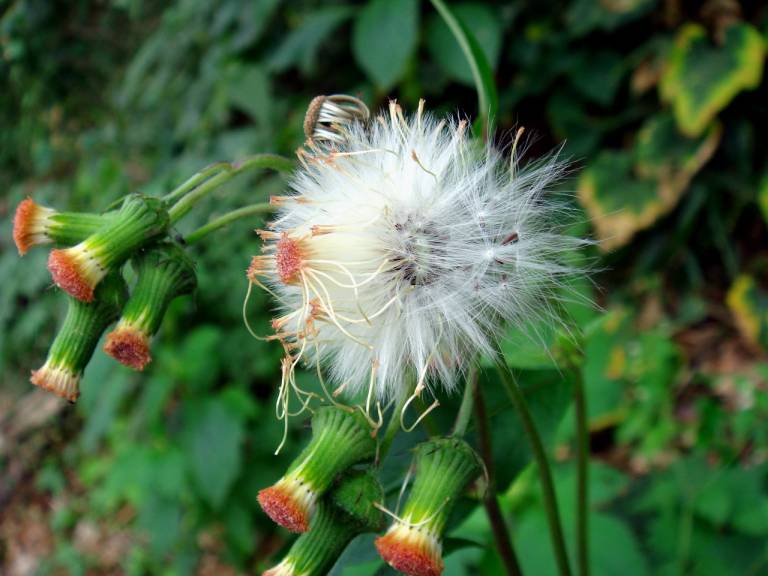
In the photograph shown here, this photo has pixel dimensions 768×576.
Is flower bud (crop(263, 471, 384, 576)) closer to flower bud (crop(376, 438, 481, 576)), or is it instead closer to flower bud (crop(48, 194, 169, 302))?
flower bud (crop(376, 438, 481, 576))

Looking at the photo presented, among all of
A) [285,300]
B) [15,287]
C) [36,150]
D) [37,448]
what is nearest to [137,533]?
[37,448]

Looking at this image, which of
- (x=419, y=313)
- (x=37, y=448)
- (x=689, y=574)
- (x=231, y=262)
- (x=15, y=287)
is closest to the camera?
(x=419, y=313)

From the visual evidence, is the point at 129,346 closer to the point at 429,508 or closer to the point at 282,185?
the point at 429,508

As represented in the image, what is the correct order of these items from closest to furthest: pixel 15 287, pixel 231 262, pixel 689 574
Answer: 1. pixel 689 574
2. pixel 231 262
3. pixel 15 287

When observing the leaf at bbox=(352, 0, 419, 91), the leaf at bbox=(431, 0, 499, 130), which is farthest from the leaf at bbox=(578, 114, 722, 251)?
the leaf at bbox=(431, 0, 499, 130)

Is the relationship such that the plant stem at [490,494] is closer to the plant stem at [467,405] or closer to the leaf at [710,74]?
the plant stem at [467,405]

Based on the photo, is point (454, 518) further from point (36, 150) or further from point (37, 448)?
point (37, 448)

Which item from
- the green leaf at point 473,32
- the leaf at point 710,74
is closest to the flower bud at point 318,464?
the green leaf at point 473,32
